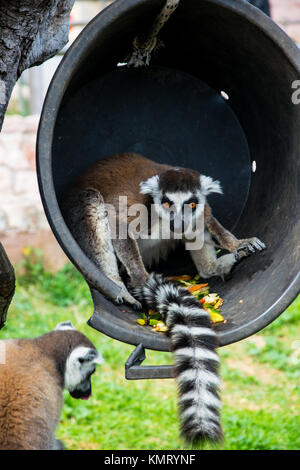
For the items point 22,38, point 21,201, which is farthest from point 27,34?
point 21,201

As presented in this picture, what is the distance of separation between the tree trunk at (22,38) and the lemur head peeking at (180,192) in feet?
2.78

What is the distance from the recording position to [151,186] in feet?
10.7

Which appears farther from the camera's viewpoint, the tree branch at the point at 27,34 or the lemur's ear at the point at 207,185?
the lemur's ear at the point at 207,185

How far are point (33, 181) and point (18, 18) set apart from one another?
4225 mm

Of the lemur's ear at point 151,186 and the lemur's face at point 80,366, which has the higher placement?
the lemur's ear at point 151,186

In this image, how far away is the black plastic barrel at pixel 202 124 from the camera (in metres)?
2.46

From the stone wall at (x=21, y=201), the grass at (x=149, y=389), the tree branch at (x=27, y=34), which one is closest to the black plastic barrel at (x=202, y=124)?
the tree branch at (x=27, y=34)

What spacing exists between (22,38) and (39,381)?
1638 mm

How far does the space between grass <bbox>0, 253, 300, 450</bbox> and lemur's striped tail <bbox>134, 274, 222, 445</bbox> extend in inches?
69.6

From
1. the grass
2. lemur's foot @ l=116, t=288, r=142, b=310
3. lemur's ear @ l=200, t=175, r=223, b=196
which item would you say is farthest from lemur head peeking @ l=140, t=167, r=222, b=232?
the grass

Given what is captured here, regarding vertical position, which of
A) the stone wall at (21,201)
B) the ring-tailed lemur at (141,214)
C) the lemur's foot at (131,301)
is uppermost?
the stone wall at (21,201)

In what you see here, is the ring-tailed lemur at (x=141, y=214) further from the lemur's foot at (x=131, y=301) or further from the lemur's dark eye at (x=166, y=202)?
the lemur's foot at (x=131, y=301)

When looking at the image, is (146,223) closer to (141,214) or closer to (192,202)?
(141,214)

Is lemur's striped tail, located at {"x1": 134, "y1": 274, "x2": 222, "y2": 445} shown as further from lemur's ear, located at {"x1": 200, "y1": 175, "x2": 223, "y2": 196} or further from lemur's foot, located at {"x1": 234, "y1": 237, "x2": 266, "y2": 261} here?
lemur's ear, located at {"x1": 200, "y1": 175, "x2": 223, "y2": 196}
